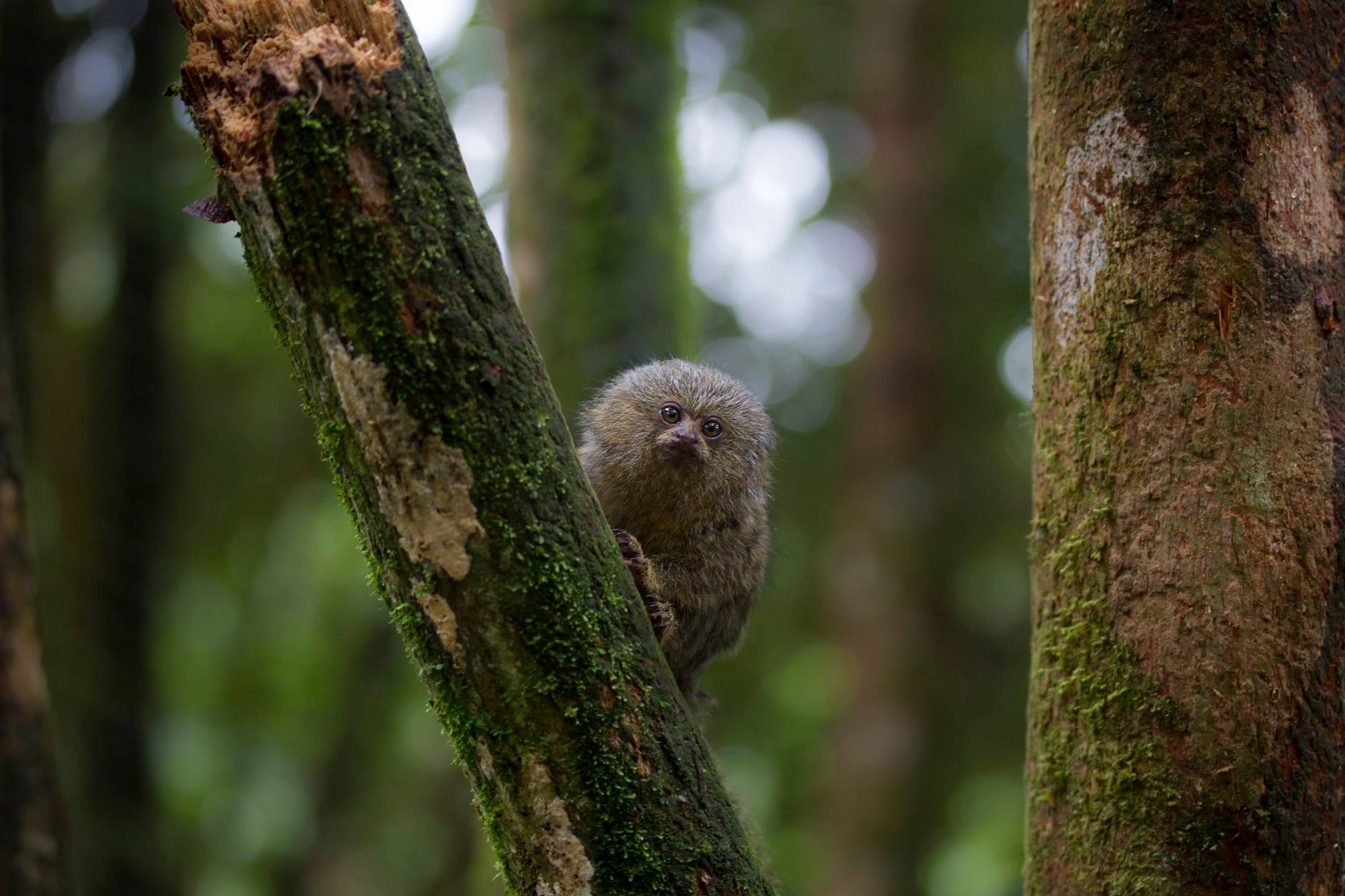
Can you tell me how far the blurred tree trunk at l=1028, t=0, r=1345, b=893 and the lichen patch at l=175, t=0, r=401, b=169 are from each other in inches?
73.8

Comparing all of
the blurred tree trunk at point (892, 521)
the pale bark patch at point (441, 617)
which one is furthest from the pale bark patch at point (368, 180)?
the blurred tree trunk at point (892, 521)

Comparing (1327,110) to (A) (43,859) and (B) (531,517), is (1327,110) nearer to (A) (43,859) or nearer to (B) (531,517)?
(B) (531,517)

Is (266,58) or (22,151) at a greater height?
(22,151)

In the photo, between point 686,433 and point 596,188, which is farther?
point 596,188

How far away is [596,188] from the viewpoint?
5883 mm

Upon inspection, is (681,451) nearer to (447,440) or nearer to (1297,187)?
(447,440)

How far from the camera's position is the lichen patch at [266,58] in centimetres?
223

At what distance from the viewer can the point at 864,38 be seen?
10828mm

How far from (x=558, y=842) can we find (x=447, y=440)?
36.5 inches

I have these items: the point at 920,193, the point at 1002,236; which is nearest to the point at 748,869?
the point at 920,193

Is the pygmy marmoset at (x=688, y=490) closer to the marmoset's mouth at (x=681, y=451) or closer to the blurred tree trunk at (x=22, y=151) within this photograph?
the marmoset's mouth at (x=681, y=451)

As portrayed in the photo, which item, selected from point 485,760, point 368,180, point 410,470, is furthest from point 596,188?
point 485,760

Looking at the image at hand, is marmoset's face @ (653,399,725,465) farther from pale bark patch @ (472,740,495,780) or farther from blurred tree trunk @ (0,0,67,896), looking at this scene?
blurred tree trunk @ (0,0,67,896)

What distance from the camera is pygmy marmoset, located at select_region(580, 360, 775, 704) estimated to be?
4094 mm
